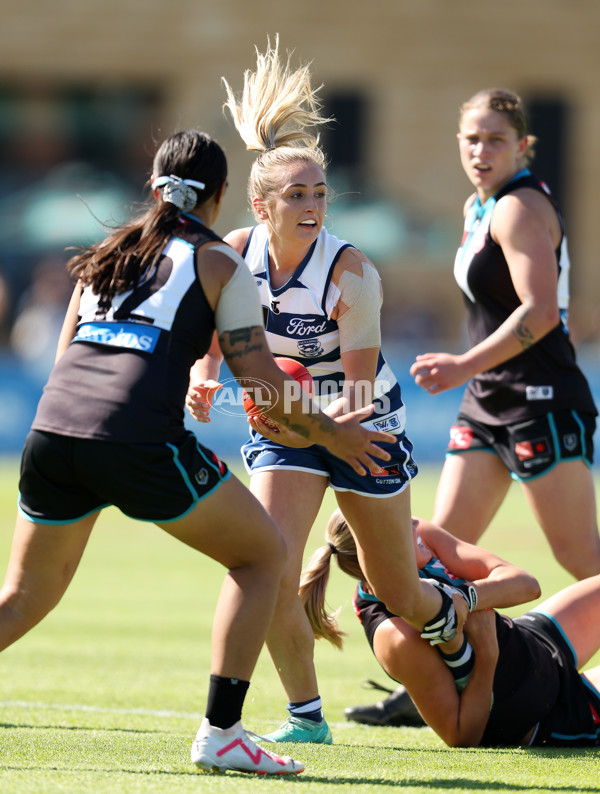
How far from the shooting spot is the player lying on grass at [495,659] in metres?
4.64

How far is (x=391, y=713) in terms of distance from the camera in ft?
17.7

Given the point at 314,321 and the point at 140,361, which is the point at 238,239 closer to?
the point at 314,321

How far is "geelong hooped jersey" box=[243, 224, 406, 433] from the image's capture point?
480cm

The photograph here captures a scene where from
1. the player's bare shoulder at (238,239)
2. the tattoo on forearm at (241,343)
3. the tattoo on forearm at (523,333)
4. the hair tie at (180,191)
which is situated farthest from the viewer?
the tattoo on forearm at (523,333)

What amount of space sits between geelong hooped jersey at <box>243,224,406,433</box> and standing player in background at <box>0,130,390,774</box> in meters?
0.80

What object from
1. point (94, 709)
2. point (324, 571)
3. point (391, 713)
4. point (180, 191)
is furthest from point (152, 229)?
point (391, 713)

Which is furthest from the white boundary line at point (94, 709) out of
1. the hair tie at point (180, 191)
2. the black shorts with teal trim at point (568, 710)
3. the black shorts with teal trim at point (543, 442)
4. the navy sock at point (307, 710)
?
the hair tie at point (180, 191)

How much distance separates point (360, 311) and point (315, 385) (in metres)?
0.42

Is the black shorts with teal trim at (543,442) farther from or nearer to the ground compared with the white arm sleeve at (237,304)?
nearer to the ground

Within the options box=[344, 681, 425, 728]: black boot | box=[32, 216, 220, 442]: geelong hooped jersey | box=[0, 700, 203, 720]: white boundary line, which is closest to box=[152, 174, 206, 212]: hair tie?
box=[32, 216, 220, 442]: geelong hooped jersey

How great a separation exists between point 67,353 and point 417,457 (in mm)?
13073

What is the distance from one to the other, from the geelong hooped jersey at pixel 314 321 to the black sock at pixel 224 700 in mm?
1297

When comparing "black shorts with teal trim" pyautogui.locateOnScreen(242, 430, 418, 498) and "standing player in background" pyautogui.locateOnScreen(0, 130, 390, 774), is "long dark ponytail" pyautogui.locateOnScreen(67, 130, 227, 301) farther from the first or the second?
"black shorts with teal trim" pyautogui.locateOnScreen(242, 430, 418, 498)

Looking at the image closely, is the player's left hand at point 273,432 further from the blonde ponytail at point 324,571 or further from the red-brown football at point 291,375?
the blonde ponytail at point 324,571
